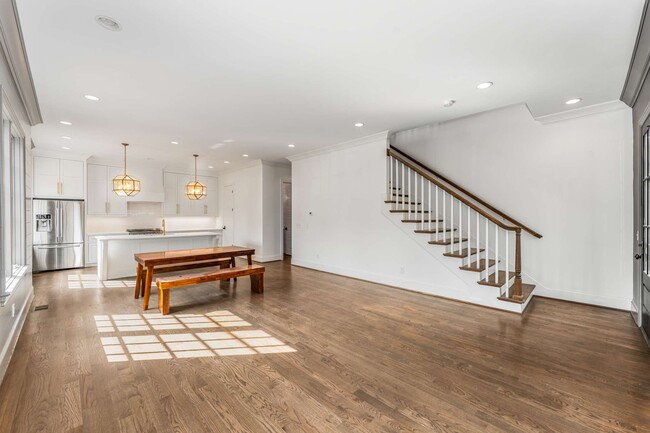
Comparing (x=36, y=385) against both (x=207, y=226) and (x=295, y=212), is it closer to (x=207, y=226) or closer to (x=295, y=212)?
(x=295, y=212)

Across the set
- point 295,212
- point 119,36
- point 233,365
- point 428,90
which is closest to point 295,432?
point 233,365

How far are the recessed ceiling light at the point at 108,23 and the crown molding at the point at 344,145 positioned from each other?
156 inches

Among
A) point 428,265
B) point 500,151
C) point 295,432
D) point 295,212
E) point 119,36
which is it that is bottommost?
point 295,432

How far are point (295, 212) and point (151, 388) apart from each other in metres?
5.29

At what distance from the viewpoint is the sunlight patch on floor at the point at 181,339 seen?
109 inches

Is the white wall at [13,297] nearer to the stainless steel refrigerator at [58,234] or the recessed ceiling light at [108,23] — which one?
the recessed ceiling light at [108,23]

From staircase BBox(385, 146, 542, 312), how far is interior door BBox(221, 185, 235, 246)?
5192 millimetres

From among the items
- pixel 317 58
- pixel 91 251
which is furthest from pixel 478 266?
pixel 91 251

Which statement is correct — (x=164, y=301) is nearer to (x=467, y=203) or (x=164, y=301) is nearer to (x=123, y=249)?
(x=123, y=249)

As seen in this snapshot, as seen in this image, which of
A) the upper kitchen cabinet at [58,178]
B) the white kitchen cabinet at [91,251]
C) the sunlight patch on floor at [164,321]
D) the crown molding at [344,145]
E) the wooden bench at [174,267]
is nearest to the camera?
the sunlight patch on floor at [164,321]

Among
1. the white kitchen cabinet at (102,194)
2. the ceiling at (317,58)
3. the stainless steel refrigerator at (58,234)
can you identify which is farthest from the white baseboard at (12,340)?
the white kitchen cabinet at (102,194)

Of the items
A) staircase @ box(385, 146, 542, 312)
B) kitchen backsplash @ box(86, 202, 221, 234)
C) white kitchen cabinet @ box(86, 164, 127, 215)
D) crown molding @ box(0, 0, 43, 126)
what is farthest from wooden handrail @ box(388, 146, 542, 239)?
white kitchen cabinet @ box(86, 164, 127, 215)

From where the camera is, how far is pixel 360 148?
5.78m

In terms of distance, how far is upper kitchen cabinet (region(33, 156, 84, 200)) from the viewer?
645cm
